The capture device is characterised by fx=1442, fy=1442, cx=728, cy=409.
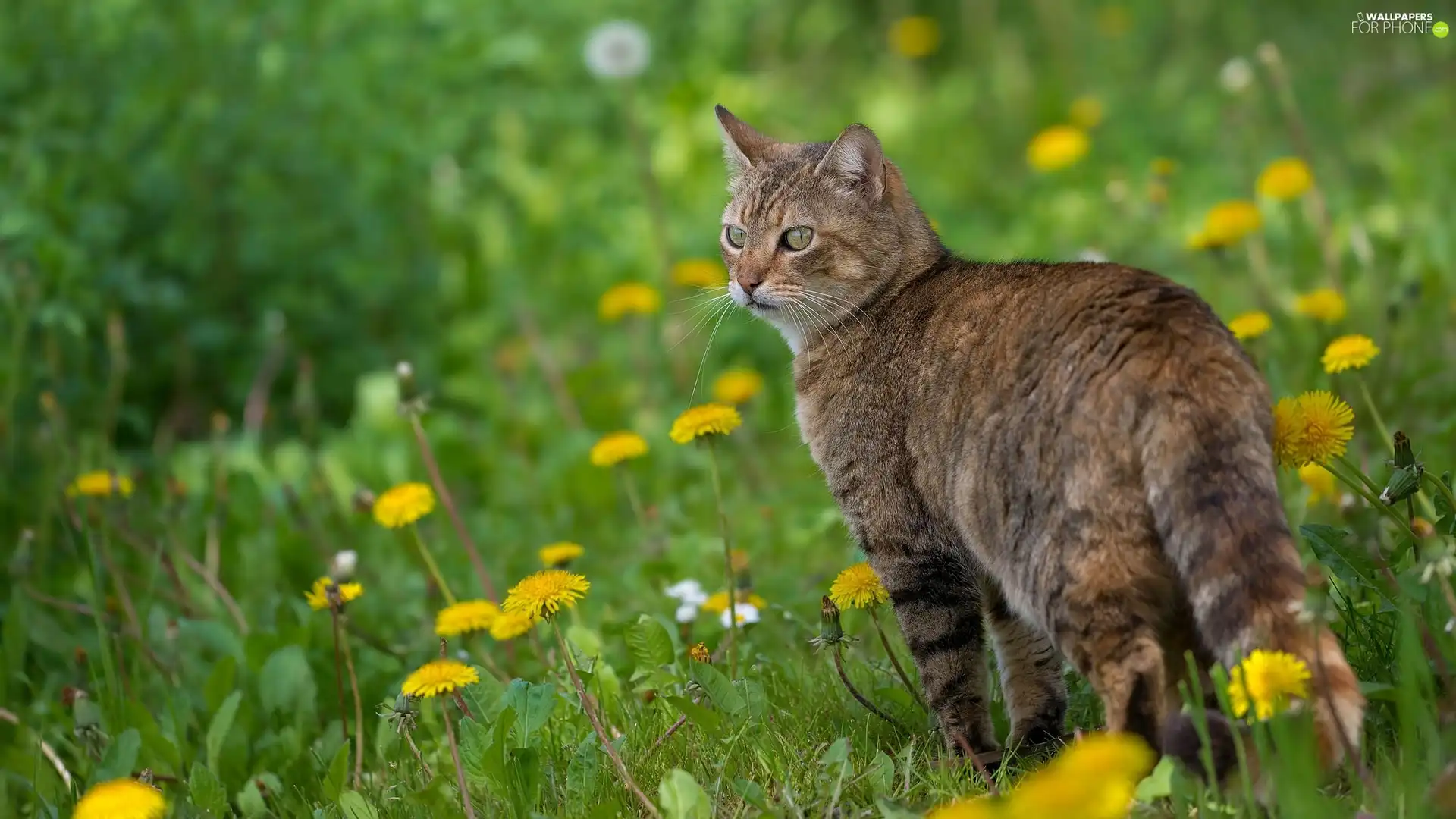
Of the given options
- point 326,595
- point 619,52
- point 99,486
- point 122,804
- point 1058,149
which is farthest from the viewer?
point 619,52

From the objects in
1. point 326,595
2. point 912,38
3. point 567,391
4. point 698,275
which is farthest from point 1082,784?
point 912,38

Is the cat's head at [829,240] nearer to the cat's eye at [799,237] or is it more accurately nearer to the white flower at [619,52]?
the cat's eye at [799,237]

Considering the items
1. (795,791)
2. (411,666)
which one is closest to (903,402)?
(795,791)

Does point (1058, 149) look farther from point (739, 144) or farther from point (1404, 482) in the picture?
point (1404, 482)

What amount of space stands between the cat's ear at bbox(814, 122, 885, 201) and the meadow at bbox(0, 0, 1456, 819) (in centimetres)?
61

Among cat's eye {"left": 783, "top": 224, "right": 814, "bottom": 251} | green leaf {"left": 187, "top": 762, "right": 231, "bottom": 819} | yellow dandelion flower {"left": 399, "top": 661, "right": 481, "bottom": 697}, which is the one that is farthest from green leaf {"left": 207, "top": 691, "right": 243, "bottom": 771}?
A: cat's eye {"left": 783, "top": 224, "right": 814, "bottom": 251}

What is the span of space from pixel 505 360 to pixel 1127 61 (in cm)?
397

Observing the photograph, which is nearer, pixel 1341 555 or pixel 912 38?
pixel 1341 555

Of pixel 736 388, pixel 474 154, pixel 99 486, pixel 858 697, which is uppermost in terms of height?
pixel 474 154

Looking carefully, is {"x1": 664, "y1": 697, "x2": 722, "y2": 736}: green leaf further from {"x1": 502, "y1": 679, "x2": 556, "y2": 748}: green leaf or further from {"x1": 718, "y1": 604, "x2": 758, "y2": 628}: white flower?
{"x1": 718, "y1": 604, "x2": 758, "y2": 628}: white flower

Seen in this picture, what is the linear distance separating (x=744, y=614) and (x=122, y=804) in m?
1.41

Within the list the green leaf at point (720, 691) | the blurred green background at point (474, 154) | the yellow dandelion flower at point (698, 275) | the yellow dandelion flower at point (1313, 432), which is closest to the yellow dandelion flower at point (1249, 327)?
the yellow dandelion flower at point (1313, 432)

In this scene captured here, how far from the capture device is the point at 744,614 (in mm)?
3225

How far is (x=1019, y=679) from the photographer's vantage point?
2818 millimetres
